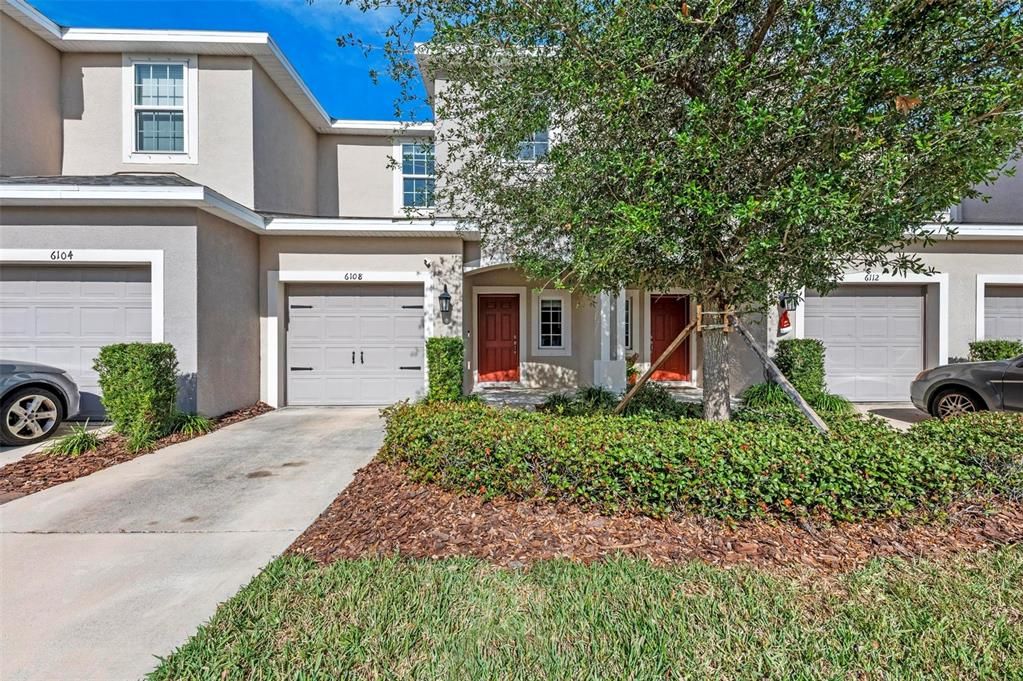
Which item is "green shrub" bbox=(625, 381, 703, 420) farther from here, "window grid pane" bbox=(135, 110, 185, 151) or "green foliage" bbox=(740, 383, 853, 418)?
"window grid pane" bbox=(135, 110, 185, 151)

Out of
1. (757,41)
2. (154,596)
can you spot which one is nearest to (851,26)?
(757,41)

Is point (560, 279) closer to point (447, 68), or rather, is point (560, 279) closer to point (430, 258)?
point (447, 68)

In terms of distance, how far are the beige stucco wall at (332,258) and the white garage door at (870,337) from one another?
23.8 feet

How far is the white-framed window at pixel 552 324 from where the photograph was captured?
1144 centimetres

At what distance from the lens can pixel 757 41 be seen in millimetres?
3658

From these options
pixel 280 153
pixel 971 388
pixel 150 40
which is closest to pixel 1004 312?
pixel 971 388

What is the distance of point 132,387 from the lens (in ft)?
19.2

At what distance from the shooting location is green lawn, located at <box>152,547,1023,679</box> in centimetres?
205

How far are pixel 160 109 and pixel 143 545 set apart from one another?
9160 millimetres

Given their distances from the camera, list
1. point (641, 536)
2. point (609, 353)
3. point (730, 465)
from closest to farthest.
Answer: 1. point (641, 536)
2. point (730, 465)
3. point (609, 353)

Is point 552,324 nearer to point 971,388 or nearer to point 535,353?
point 535,353

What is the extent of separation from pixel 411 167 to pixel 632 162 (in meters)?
9.19

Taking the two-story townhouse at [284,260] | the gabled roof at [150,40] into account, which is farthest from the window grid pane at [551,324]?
the gabled roof at [150,40]

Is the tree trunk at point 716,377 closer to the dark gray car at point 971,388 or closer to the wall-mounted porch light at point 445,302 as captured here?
the dark gray car at point 971,388
